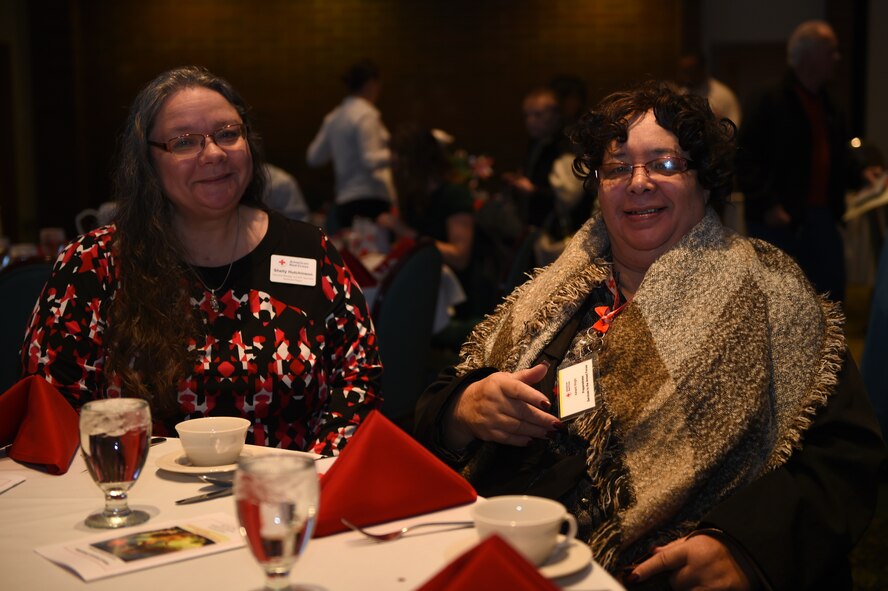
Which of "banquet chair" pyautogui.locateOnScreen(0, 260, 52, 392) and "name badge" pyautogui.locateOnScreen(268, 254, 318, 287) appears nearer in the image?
"name badge" pyautogui.locateOnScreen(268, 254, 318, 287)

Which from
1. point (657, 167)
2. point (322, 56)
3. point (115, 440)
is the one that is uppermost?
point (322, 56)

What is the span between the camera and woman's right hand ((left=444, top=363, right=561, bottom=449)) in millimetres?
1681

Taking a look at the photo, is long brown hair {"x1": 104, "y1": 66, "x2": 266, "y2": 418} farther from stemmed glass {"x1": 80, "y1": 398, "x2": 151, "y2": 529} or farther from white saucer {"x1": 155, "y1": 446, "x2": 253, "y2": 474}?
stemmed glass {"x1": 80, "y1": 398, "x2": 151, "y2": 529}

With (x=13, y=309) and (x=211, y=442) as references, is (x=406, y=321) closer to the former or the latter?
(x=13, y=309)

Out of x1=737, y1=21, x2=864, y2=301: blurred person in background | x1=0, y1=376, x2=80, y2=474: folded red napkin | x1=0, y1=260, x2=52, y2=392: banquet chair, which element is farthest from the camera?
x1=737, y1=21, x2=864, y2=301: blurred person in background

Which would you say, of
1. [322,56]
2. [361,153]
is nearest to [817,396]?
[361,153]

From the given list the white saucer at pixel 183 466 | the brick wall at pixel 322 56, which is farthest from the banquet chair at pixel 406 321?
the brick wall at pixel 322 56

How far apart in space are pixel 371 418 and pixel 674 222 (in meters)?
0.84

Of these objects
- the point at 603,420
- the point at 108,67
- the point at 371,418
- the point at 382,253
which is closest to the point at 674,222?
the point at 603,420

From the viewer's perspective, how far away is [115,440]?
1.22 meters

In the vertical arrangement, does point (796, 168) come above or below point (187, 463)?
above

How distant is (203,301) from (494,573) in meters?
1.29

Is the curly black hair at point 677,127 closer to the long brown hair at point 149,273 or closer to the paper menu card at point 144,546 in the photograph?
Answer: the long brown hair at point 149,273

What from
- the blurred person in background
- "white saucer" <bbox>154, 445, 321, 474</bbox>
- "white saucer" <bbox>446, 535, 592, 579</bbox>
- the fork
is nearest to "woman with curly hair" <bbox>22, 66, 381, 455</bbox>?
"white saucer" <bbox>154, 445, 321, 474</bbox>
